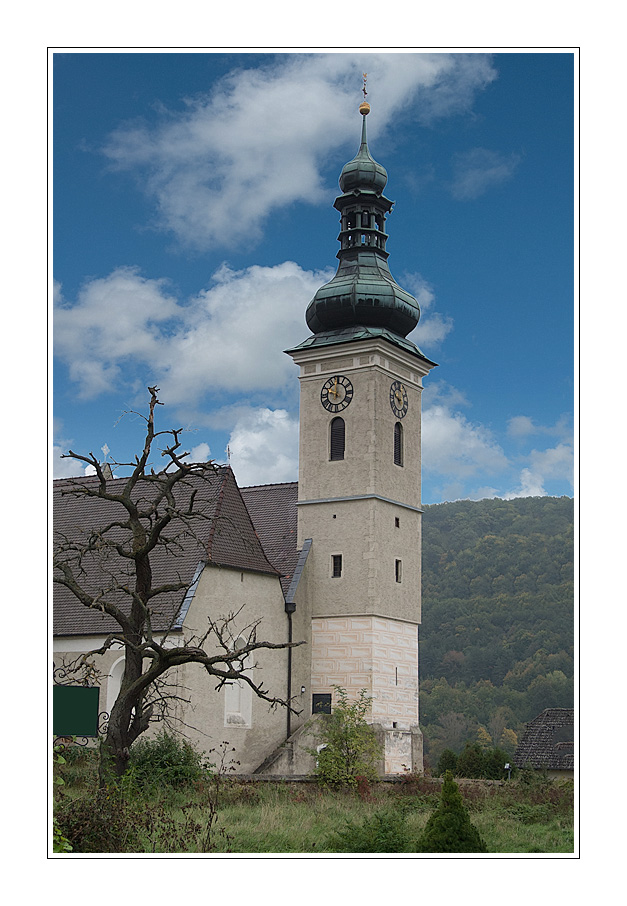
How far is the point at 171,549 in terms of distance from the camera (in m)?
32.2

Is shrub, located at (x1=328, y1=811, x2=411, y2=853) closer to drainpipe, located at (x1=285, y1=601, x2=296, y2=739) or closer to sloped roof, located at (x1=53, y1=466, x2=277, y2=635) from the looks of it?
sloped roof, located at (x1=53, y1=466, x2=277, y2=635)

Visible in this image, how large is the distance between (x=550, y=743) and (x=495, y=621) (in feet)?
58.1

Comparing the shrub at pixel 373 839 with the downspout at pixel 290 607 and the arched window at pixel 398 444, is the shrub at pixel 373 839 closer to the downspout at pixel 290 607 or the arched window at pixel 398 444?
the downspout at pixel 290 607

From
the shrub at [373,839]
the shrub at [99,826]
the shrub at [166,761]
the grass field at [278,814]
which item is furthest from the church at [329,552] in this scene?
the shrub at [99,826]

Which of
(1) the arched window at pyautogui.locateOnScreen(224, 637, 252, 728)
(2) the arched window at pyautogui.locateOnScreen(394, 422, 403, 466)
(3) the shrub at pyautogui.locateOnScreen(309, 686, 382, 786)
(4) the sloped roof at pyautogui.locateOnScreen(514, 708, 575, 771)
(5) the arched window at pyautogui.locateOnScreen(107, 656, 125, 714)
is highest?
(2) the arched window at pyautogui.locateOnScreen(394, 422, 403, 466)

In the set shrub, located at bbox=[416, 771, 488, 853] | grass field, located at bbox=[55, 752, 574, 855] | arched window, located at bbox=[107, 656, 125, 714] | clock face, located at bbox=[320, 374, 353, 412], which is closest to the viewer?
grass field, located at bbox=[55, 752, 574, 855]

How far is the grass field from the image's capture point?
16.2 metres

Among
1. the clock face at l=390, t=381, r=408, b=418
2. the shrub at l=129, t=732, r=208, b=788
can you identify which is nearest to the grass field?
the shrub at l=129, t=732, r=208, b=788

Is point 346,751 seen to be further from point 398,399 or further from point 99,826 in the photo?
point 99,826

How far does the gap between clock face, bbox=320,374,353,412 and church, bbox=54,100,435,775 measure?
0.15 feet

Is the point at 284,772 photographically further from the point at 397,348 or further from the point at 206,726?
the point at 397,348

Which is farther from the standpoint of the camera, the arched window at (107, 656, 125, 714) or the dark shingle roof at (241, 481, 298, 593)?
the dark shingle roof at (241, 481, 298, 593)

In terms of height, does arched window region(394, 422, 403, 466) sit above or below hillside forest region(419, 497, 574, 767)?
above
